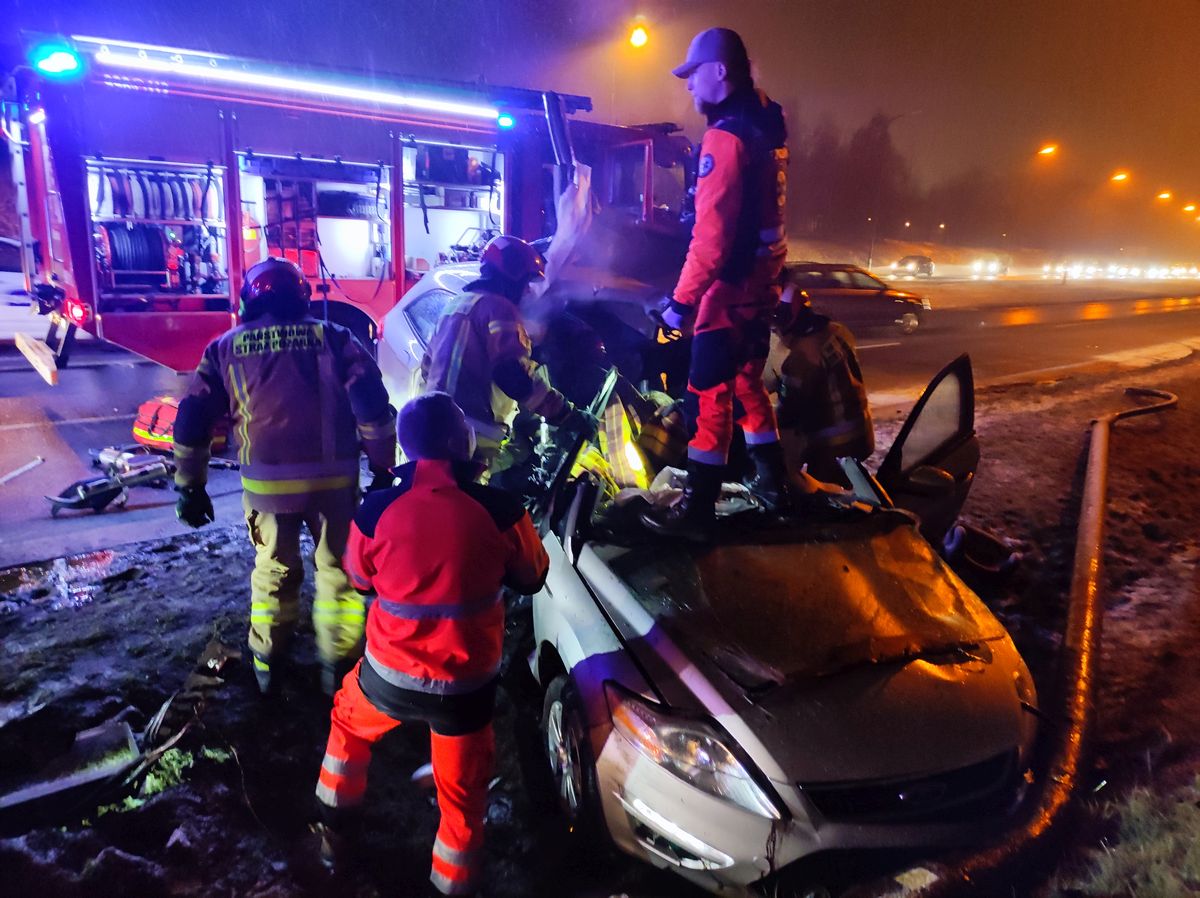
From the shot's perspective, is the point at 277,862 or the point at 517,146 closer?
the point at 277,862

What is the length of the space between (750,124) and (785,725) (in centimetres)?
228

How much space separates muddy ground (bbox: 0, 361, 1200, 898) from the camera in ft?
8.04

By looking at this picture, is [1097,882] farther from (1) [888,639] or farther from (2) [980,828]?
(1) [888,639]

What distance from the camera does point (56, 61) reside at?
6.36 metres

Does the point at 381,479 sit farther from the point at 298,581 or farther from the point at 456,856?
the point at 456,856

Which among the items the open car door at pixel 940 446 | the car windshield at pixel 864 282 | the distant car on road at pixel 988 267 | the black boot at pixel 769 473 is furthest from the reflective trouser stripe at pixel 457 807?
the distant car on road at pixel 988 267

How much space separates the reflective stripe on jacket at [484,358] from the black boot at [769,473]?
3.16 ft

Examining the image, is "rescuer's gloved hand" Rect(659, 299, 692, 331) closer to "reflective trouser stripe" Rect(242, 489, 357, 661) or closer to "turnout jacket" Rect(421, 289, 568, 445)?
"turnout jacket" Rect(421, 289, 568, 445)

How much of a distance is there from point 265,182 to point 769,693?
7.30 m

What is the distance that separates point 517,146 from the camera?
28.2ft

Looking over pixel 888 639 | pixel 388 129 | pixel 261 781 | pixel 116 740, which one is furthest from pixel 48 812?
pixel 388 129

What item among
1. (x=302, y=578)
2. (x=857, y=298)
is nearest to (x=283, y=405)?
(x=302, y=578)

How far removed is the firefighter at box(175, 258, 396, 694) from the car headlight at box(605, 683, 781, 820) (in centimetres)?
146

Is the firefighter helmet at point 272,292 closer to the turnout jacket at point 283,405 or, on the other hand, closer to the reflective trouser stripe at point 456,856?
the turnout jacket at point 283,405
